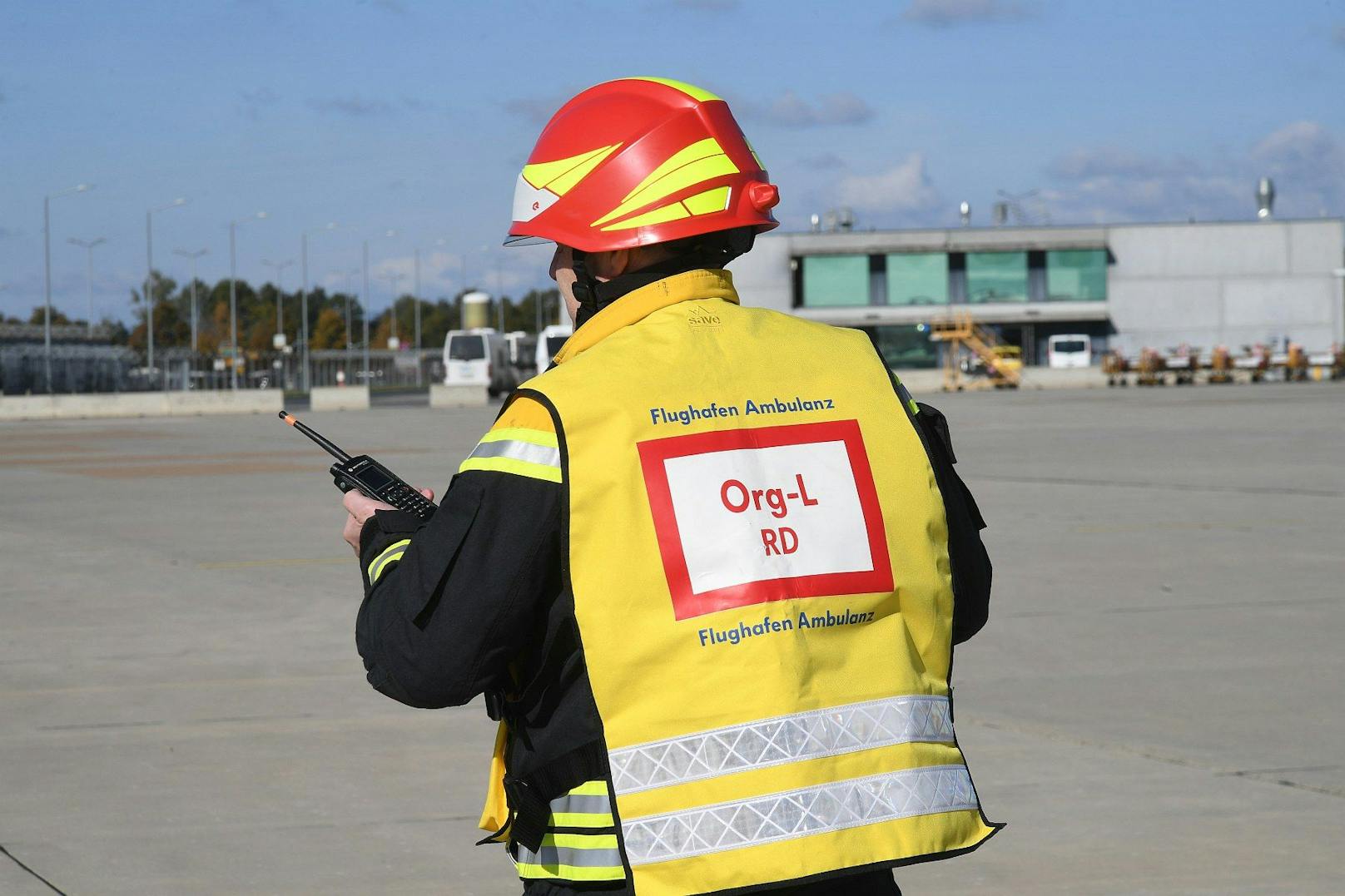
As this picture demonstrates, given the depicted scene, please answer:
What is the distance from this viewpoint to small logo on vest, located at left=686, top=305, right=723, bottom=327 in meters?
2.14

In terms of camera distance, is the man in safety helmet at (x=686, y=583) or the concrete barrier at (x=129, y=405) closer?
the man in safety helmet at (x=686, y=583)

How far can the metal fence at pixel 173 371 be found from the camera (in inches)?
2628

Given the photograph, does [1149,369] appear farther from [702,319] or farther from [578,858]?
[578,858]

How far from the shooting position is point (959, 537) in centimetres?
233

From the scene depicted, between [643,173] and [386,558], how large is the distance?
621 millimetres

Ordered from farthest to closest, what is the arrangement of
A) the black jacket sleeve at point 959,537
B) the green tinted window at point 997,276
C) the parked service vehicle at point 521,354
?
the green tinted window at point 997,276 < the parked service vehicle at point 521,354 < the black jacket sleeve at point 959,537

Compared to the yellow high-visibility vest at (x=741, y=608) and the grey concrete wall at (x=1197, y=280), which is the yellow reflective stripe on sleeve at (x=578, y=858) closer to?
the yellow high-visibility vest at (x=741, y=608)

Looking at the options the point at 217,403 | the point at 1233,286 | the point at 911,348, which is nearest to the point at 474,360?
the point at 217,403

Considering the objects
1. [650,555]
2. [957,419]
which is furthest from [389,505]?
[957,419]

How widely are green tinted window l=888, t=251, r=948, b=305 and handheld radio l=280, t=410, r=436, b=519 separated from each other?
269 feet

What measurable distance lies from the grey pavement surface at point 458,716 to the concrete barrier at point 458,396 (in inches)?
1495

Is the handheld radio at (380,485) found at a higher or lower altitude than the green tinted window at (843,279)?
lower

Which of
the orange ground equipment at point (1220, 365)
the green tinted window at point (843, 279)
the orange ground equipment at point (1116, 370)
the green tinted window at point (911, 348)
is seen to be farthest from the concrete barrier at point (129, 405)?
the green tinted window at point (843, 279)

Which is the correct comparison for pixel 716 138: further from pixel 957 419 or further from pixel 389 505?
pixel 957 419
